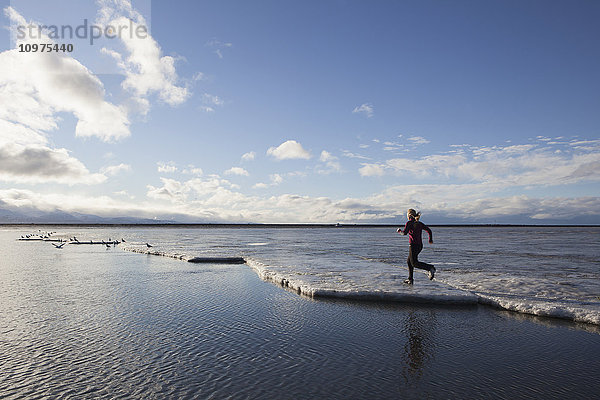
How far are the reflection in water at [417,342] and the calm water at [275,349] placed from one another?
0.02m

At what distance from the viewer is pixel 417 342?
682 cm

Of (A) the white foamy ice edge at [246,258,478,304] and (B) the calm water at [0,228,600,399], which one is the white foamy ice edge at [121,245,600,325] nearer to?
(A) the white foamy ice edge at [246,258,478,304]

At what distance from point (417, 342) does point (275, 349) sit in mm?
2732

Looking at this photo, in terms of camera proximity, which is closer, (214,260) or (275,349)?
(275,349)

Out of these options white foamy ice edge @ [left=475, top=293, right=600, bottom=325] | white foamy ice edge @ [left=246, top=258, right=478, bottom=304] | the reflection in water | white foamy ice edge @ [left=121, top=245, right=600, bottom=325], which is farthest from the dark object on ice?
white foamy ice edge @ [left=475, top=293, right=600, bottom=325]

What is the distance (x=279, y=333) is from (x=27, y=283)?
10.5m

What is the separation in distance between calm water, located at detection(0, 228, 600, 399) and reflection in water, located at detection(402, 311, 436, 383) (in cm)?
2

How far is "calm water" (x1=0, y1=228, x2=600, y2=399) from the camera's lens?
4777mm

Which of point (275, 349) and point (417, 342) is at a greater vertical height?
point (275, 349)

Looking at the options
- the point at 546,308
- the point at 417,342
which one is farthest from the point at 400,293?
the point at 417,342

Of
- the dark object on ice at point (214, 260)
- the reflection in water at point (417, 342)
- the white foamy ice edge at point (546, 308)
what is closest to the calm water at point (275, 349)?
the reflection in water at point (417, 342)

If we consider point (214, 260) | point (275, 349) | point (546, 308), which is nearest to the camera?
point (275, 349)

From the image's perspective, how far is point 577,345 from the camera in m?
6.78

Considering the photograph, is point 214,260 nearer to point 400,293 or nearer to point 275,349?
point 400,293
